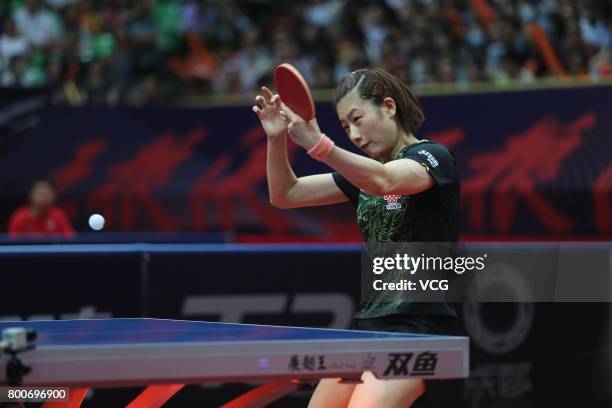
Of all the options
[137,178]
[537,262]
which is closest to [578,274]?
[537,262]

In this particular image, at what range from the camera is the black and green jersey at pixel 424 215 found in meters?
3.96

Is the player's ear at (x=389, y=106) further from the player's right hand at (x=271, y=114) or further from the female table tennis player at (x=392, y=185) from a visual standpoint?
the player's right hand at (x=271, y=114)

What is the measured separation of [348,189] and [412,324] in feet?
2.18

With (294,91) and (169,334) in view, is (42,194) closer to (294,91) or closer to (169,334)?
(169,334)

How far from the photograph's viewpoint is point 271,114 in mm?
3951

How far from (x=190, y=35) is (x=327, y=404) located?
509 inches

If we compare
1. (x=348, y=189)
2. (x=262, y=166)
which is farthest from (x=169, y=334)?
(x=262, y=166)

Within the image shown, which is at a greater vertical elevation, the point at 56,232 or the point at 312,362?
the point at 56,232

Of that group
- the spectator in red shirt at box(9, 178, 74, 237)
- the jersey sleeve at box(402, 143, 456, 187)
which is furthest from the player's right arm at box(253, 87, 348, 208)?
the spectator in red shirt at box(9, 178, 74, 237)

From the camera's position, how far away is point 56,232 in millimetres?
11164

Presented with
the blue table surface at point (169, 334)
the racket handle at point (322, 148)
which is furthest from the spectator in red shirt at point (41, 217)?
the racket handle at point (322, 148)

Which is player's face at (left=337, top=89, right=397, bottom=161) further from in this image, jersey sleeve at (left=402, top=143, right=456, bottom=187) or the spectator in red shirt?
the spectator in red shirt

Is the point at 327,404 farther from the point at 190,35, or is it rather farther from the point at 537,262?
the point at 190,35

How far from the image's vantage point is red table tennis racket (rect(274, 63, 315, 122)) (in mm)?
3526
